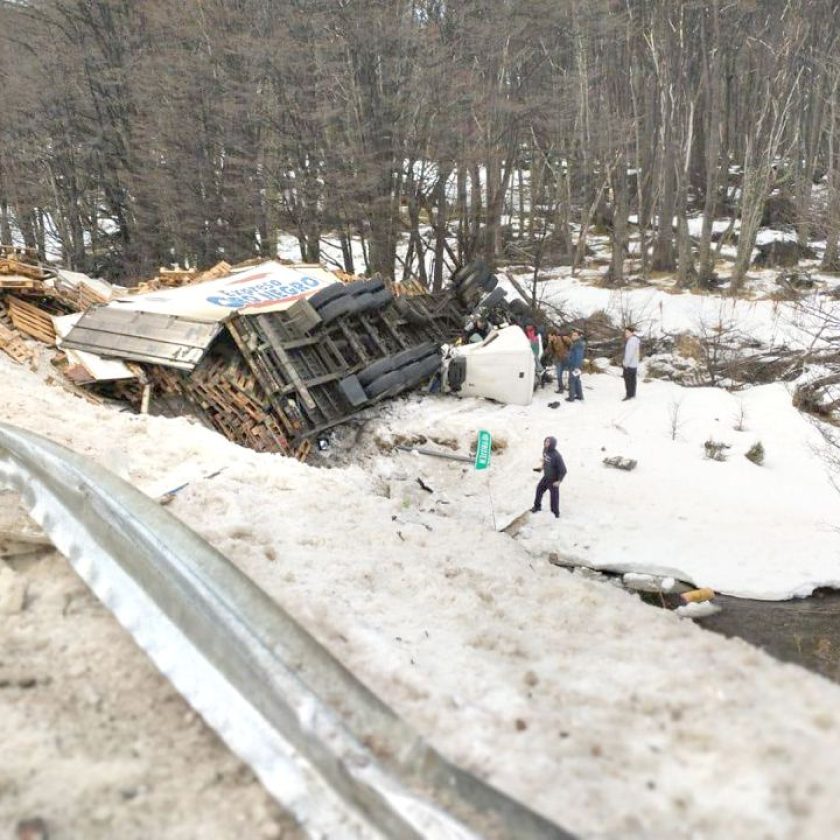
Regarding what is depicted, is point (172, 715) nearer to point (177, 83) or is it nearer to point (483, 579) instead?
point (483, 579)

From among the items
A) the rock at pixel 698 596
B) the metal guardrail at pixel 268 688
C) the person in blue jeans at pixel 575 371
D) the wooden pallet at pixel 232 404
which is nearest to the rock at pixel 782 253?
the person in blue jeans at pixel 575 371

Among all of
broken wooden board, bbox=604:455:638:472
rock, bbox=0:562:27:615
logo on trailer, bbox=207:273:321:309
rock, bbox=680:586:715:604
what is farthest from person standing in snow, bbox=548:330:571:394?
rock, bbox=0:562:27:615

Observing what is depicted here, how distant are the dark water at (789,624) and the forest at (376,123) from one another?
13598 millimetres

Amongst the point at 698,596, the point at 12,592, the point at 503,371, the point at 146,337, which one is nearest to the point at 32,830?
the point at 12,592

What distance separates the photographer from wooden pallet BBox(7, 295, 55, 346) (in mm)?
10609

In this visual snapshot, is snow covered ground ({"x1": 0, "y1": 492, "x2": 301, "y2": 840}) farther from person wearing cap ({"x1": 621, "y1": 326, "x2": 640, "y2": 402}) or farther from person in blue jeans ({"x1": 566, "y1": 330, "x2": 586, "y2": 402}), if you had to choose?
person wearing cap ({"x1": 621, "y1": 326, "x2": 640, "y2": 402})

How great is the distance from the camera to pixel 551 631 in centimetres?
319

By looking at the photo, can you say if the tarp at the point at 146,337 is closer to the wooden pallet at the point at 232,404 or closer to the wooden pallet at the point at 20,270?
the wooden pallet at the point at 232,404

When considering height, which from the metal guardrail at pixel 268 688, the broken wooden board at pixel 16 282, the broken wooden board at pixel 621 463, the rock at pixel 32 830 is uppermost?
the broken wooden board at pixel 16 282

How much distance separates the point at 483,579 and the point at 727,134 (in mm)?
36037

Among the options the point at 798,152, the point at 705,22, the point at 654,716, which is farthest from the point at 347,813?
the point at 798,152

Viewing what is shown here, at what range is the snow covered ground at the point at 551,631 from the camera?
6.16 feet

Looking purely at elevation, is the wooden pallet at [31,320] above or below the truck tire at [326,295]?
below

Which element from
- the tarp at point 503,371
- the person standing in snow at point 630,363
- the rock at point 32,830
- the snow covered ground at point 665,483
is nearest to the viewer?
the rock at point 32,830
